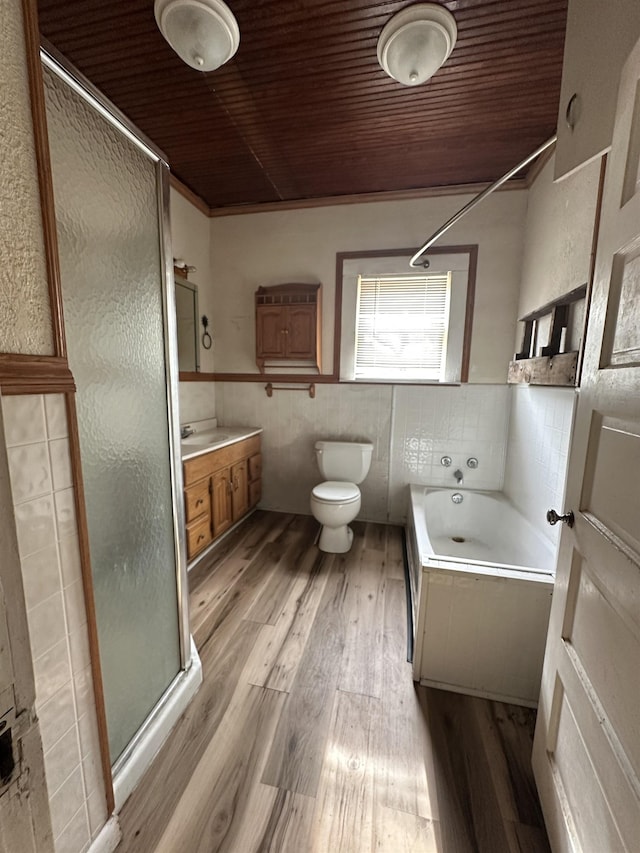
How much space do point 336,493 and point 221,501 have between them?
2.67 ft

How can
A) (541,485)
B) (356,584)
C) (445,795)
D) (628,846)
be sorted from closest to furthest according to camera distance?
1. (628,846)
2. (445,795)
3. (541,485)
4. (356,584)

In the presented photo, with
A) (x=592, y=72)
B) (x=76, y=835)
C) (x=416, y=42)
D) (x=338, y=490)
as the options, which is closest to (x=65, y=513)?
(x=76, y=835)

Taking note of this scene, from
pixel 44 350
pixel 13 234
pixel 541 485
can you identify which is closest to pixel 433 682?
pixel 541 485

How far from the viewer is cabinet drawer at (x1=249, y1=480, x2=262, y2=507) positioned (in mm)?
2949

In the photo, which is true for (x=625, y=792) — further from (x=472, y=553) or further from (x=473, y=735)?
(x=472, y=553)

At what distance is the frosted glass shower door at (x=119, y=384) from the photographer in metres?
0.86

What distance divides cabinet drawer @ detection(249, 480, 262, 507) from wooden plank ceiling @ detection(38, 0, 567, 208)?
2316 millimetres

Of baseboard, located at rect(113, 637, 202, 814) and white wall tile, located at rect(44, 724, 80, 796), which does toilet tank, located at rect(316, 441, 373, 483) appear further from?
white wall tile, located at rect(44, 724, 80, 796)

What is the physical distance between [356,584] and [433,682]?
2.33 feet

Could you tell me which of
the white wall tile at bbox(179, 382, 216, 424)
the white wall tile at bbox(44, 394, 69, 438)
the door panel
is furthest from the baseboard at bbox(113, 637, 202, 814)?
the door panel

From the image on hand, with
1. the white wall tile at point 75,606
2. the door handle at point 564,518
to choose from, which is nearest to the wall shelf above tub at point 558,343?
the door handle at point 564,518

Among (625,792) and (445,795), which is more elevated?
(625,792)

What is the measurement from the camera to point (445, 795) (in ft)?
3.55

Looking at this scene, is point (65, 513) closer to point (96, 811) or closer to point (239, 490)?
point (96, 811)
